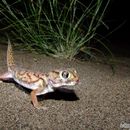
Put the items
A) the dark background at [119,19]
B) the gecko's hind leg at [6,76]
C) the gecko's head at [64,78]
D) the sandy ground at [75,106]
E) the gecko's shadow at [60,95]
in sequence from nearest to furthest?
the sandy ground at [75,106]
the gecko's head at [64,78]
the gecko's shadow at [60,95]
the gecko's hind leg at [6,76]
the dark background at [119,19]

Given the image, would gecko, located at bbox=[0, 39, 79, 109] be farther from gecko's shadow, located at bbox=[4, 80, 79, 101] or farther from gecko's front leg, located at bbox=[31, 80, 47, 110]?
gecko's shadow, located at bbox=[4, 80, 79, 101]

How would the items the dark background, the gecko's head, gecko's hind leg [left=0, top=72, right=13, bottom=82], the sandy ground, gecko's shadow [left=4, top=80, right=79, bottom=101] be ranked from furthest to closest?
the dark background
gecko's hind leg [left=0, top=72, right=13, bottom=82]
gecko's shadow [left=4, top=80, right=79, bottom=101]
the gecko's head
the sandy ground

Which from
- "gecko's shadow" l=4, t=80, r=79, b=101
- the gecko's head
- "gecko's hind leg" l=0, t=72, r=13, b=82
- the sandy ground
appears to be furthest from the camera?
"gecko's hind leg" l=0, t=72, r=13, b=82

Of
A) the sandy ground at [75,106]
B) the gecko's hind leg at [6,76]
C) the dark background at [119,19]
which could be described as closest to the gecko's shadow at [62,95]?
the sandy ground at [75,106]

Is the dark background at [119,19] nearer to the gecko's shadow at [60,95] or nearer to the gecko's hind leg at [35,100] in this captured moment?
the gecko's shadow at [60,95]

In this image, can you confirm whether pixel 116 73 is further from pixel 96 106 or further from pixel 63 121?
pixel 63 121

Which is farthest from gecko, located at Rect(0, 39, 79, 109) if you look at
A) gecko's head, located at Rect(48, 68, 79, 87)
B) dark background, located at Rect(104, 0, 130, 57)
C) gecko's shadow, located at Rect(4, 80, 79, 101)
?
dark background, located at Rect(104, 0, 130, 57)

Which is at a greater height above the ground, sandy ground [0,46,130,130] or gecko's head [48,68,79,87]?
gecko's head [48,68,79,87]
